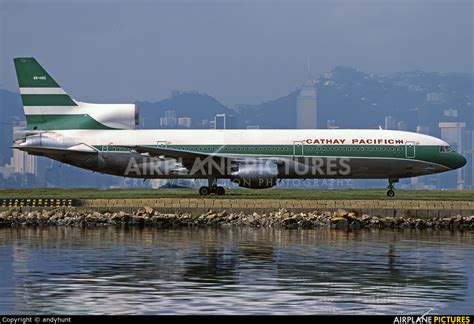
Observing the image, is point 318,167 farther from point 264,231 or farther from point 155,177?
point 264,231

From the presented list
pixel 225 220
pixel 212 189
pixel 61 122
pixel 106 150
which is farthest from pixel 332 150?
pixel 61 122

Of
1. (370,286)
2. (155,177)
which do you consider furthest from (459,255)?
(155,177)

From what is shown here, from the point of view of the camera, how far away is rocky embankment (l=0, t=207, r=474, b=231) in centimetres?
5338

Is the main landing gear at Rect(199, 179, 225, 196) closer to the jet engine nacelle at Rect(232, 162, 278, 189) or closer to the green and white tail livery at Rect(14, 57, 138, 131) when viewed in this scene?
the jet engine nacelle at Rect(232, 162, 278, 189)

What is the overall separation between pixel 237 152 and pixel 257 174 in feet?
7.55

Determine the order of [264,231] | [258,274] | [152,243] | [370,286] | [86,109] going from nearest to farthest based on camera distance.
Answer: [370,286] → [258,274] → [152,243] → [264,231] → [86,109]

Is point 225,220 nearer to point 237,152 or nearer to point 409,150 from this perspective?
point 237,152

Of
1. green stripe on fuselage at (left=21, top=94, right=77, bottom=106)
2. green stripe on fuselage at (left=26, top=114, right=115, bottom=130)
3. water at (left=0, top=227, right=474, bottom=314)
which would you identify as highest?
green stripe on fuselage at (left=21, top=94, right=77, bottom=106)

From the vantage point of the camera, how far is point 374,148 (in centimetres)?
6719

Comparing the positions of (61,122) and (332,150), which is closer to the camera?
(332,150)

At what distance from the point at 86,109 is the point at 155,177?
6.87m

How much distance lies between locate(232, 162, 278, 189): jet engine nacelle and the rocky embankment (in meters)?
11.5

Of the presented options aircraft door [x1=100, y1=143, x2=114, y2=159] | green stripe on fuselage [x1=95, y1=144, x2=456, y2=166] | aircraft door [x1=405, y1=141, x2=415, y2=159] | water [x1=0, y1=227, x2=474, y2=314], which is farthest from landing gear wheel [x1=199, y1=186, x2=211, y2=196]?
water [x1=0, y1=227, x2=474, y2=314]

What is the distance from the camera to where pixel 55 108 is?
7138 cm
